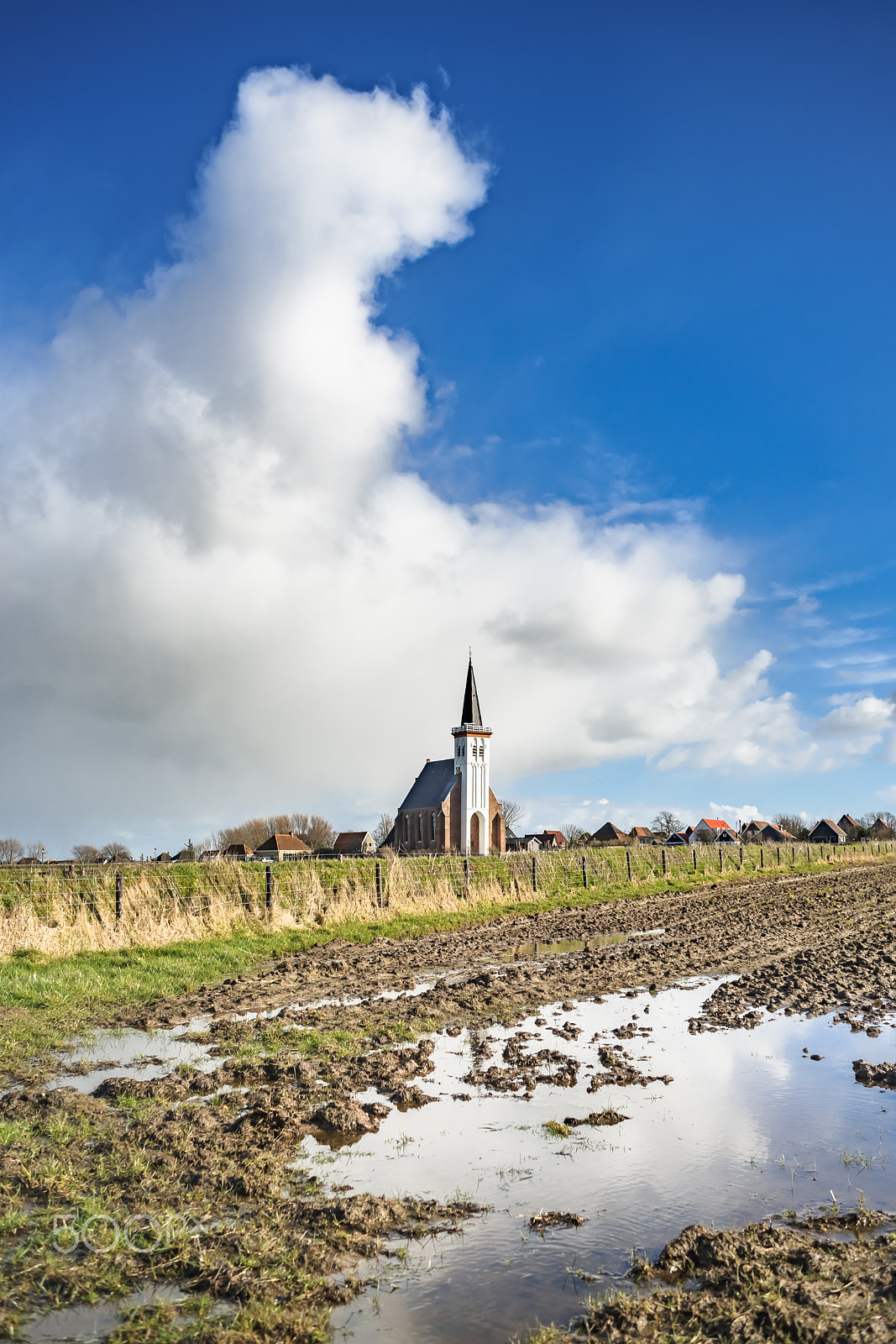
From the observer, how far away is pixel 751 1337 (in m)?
3.44

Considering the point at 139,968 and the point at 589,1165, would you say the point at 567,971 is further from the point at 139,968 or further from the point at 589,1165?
the point at 589,1165

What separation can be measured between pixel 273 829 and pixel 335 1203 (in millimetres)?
112273

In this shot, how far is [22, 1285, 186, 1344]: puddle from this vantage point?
353 centimetres

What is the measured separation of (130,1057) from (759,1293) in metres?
6.38

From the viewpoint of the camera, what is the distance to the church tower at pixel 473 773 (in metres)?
84.0

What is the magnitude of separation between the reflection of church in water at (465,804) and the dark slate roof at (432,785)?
4.1 inches

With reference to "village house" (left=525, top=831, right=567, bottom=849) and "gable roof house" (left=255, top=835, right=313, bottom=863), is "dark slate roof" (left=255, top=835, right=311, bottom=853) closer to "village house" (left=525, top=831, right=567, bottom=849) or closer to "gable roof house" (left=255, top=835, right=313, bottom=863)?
"gable roof house" (left=255, top=835, right=313, bottom=863)

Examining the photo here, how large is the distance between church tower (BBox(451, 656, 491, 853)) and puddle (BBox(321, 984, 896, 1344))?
76.0 metres

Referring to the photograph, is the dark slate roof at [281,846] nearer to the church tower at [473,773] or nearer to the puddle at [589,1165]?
the church tower at [473,773]

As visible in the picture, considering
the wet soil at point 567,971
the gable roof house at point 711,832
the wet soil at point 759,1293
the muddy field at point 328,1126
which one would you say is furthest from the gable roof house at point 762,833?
the wet soil at point 759,1293

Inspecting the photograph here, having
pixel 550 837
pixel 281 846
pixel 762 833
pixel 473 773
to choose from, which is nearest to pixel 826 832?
pixel 762 833

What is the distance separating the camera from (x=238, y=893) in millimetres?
18391

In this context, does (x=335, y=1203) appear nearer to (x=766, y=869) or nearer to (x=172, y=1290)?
(x=172, y=1290)

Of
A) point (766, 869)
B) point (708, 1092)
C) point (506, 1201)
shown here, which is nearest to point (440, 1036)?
point (708, 1092)
